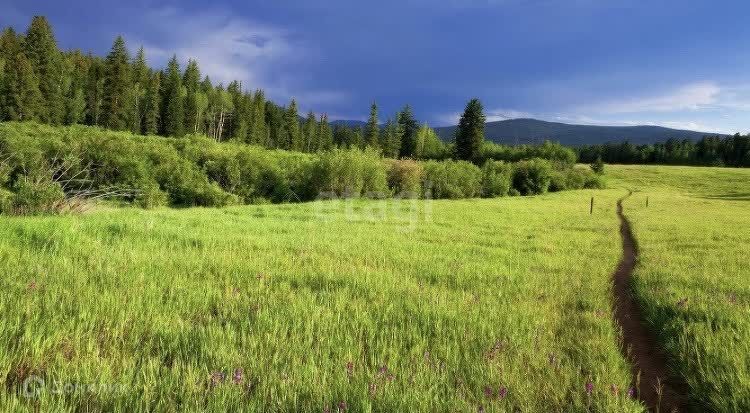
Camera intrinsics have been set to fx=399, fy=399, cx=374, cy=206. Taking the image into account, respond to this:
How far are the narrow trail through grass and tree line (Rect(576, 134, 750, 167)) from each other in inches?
5433

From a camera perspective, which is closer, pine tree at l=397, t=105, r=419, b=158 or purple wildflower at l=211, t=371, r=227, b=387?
purple wildflower at l=211, t=371, r=227, b=387

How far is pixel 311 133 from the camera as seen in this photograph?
119 meters

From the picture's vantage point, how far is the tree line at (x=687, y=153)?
4668 inches

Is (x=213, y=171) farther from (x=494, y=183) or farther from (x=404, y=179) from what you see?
(x=494, y=183)

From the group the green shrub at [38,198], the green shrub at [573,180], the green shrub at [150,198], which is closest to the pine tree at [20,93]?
the green shrub at [150,198]

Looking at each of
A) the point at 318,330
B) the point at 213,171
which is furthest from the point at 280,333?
the point at 213,171

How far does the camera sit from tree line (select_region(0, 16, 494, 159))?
66.1 m

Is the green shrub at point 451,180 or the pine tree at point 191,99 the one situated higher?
the pine tree at point 191,99

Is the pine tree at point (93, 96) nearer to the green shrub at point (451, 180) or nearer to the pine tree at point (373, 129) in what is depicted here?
the pine tree at point (373, 129)

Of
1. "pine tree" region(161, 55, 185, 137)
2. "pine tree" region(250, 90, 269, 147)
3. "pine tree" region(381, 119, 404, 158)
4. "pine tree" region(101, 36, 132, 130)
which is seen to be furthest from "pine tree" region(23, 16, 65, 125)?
"pine tree" region(381, 119, 404, 158)

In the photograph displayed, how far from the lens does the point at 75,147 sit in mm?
31875

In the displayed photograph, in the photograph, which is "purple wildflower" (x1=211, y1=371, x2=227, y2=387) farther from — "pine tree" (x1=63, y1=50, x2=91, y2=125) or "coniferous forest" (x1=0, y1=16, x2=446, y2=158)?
"pine tree" (x1=63, y1=50, x2=91, y2=125)

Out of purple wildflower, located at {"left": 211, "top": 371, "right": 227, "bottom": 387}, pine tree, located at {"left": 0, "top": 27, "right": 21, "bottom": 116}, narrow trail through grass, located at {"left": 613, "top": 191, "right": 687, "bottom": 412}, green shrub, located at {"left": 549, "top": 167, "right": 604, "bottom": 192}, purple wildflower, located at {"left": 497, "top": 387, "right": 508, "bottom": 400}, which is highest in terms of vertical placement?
pine tree, located at {"left": 0, "top": 27, "right": 21, "bottom": 116}

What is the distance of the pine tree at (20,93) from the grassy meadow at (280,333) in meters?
74.8
